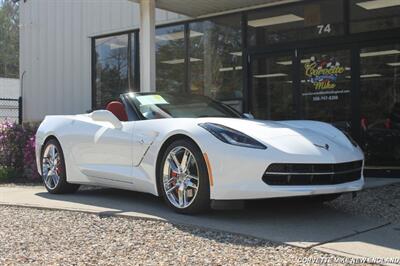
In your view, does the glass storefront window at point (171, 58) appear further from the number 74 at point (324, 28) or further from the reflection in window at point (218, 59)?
the number 74 at point (324, 28)

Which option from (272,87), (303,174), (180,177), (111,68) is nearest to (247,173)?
(303,174)

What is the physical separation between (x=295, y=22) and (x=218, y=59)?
196 cm

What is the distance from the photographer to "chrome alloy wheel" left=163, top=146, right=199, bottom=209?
220 inches

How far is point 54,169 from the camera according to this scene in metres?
7.72

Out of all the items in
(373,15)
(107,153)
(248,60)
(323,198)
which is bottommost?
(323,198)

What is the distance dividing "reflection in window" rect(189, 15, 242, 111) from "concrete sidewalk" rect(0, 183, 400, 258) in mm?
4897

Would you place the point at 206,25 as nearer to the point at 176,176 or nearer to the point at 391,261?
the point at 176,176

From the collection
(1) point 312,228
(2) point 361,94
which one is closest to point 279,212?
(1) point 312,228

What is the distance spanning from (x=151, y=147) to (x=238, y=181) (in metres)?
1.19

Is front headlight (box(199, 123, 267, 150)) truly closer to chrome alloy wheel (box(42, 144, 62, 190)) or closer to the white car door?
the white car door

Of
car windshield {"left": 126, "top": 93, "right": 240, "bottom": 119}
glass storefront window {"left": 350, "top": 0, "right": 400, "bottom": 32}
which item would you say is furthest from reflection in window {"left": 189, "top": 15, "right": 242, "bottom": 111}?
car windshield {"left": 126, "top": 93, "right": 240, "bottom": 119}

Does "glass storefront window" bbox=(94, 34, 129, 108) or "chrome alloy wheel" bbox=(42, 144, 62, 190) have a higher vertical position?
"glass storefront window" bbox=(94, 34, 129, 108)

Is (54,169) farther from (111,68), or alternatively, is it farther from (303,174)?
(111,68)

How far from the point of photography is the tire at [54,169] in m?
7.61
